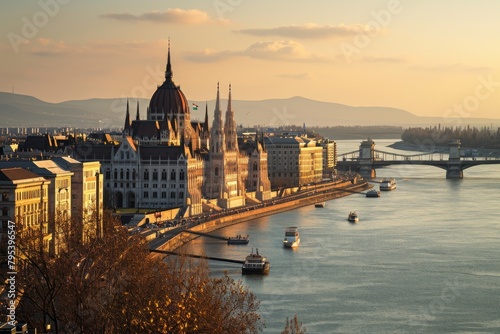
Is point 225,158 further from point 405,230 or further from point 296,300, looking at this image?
point 296,300

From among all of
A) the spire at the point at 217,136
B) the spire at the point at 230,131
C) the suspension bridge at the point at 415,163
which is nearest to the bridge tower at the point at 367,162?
the suspension bridge at the point at 415,163

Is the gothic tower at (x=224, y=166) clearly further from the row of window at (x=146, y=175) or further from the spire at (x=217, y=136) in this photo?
the row of window at (x=146, y=175)

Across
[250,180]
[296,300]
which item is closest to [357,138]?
[250,180]

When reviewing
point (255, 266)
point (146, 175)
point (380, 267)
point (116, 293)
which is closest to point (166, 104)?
point (146, 175)

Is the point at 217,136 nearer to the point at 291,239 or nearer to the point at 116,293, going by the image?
the point at 291,239

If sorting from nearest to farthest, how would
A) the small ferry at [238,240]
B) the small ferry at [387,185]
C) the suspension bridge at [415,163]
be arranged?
the small ferry at [238,240]
the small ferry at [387,185]
the suspension bridge at [415,163]

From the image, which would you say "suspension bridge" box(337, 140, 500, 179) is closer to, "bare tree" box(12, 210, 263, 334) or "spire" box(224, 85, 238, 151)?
"spire" box(224, 85, 238, 151)
